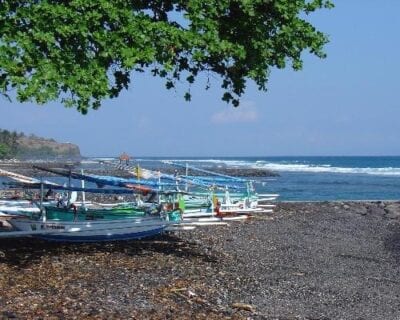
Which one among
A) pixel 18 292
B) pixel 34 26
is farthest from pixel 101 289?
pixel 34 26

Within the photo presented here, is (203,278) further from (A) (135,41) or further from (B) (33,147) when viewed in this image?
(B) (33,147)

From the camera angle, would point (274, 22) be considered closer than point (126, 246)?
Yes

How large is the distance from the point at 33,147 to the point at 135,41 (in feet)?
537

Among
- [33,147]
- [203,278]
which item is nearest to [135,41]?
[203,278]

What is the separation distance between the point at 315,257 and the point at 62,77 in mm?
8642

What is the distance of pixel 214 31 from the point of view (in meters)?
11.5

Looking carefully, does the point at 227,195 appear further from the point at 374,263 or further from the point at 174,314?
the point at 174,314

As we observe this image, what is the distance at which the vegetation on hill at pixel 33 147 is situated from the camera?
12975 cm

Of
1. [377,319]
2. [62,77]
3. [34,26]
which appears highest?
[34,26]

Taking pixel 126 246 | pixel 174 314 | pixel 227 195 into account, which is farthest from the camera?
pixel 227 195

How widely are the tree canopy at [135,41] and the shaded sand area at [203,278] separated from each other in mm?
3005

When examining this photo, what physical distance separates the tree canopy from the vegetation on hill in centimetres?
11221

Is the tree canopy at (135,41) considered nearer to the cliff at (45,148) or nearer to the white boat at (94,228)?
the white boat at (94,228)

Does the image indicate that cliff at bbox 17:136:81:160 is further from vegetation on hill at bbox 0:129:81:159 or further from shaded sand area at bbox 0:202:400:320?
shaded sand area at bbox 0:202:400:320
